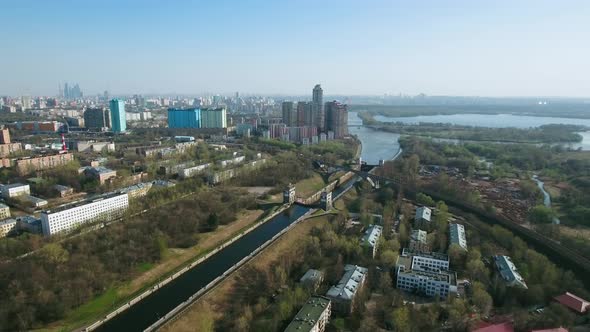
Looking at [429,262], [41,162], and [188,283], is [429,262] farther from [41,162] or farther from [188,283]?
[41,162]

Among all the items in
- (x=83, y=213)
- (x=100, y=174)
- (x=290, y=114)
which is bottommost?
(x=83, y=213)

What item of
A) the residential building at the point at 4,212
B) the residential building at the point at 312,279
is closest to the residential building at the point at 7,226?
the residential building at the point at 4,212

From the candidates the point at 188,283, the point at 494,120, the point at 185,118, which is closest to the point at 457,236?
the point at 188,283

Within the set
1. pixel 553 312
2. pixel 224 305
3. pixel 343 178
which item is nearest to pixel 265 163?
pixel 343 178

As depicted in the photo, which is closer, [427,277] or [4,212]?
[427,277]

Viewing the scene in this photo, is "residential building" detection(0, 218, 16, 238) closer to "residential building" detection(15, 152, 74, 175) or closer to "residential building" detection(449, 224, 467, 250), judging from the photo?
"residential building" detection(15, 152, 74, 175)

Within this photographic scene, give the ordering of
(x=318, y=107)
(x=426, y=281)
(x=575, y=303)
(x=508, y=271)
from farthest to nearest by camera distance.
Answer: (x=318, y=107) < (x=508, y=271) < (x=426, y=281) < (x=575, y=303)

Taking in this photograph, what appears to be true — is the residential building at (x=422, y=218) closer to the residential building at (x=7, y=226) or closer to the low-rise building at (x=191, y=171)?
the low-rise building at (x=191, y=171)
